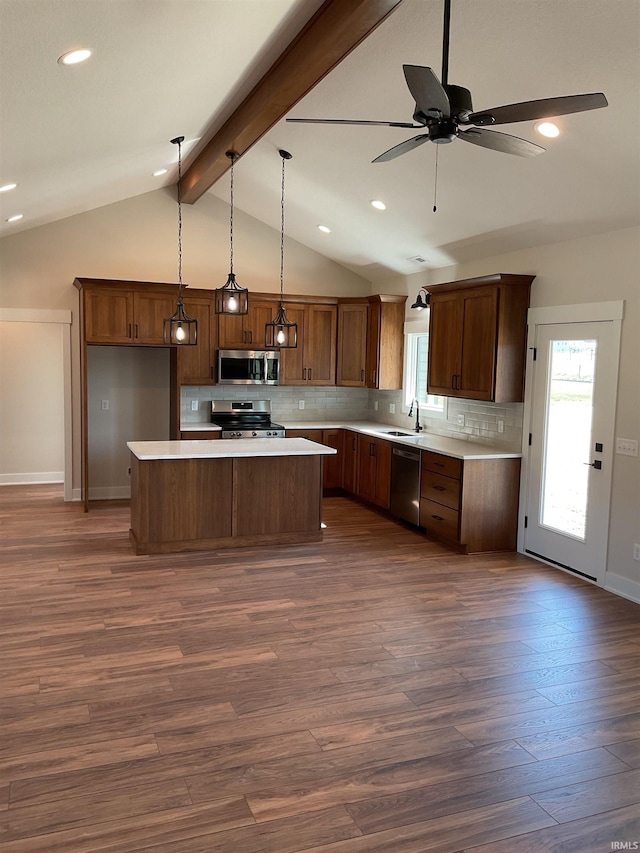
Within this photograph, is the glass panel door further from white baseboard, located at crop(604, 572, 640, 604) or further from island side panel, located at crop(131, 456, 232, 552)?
island side panel, located at crop(131, 456, 232, 552)

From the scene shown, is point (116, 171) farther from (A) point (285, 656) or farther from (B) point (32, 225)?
(A) point (285, 656)

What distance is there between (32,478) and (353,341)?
14.9 feet

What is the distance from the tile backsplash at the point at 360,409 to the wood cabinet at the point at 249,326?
2.07 ft

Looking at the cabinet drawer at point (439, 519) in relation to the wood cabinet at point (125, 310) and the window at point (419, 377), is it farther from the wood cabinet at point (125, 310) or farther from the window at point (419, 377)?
the wood cabinet at point (125, 310)

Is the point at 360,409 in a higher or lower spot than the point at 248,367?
lower

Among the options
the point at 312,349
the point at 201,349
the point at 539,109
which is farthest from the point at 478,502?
the point at 539,109

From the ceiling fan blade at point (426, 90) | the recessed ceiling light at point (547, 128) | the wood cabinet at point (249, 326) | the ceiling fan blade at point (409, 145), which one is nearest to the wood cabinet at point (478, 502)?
the recessed ceiling light at point (547, 128)

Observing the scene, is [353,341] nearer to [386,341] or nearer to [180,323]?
[386,341]

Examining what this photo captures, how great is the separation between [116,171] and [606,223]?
4095 millimetres

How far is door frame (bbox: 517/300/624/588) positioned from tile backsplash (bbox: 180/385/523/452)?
0.15 metres

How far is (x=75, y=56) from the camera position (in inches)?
121

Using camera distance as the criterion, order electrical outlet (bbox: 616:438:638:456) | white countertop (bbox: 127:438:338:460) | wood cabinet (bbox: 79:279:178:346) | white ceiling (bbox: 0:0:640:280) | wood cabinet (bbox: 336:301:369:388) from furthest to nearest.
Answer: wood cabinet (bbox: 336:301:369:388) → wood cabinet (bbox: 79:279:178:346) → white countertop (bbox: 127:438:338:460) → electrical outlet (bbox: 616:438:638:456) → white ceiling (bbox: 0:0:640:280)

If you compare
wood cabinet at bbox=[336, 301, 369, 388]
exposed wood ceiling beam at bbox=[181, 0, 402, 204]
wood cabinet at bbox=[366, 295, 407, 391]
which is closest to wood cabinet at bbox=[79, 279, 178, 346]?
exposed wood ceiling beam at bbox=[181, 0, 402, 204]

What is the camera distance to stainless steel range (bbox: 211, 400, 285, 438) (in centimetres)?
790
